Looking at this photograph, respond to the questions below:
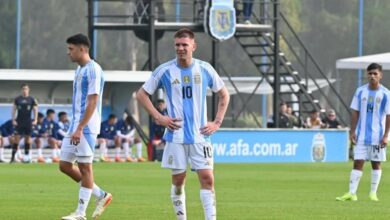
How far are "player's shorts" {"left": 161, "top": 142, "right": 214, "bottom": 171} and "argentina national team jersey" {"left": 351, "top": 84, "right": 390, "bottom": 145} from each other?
6.57 m

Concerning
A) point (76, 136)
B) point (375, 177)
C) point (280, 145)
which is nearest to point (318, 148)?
point (280, 145)

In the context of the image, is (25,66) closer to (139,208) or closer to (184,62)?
(139,208)

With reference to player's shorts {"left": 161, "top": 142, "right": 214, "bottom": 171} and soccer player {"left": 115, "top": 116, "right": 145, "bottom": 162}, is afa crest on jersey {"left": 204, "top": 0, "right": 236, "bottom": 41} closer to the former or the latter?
soccer player {"left": 115, "top": 116, "right": 145, "bottom": 162}

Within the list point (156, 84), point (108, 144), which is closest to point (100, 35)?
point (108, 144)

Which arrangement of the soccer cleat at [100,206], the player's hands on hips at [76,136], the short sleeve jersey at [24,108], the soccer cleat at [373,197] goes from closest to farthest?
the player's hands on hips at [76,136] → the soccer cleat at [100,206] → the soccer cleat at [373,197] → the short sleeve jersey at [24,108]

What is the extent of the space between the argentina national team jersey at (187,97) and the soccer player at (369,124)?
6.51 metres

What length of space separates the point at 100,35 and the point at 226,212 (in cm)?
5333

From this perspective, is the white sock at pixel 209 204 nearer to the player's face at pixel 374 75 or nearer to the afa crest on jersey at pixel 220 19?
the player's face at pixel 374 75

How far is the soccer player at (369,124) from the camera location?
20156 mm

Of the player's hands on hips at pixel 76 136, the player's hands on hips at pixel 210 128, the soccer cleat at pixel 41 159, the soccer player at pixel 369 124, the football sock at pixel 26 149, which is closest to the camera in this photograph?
the player's hands on hips at pixel 210 128

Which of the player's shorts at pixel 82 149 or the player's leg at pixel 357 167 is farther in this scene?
the player's leg at pixel 357 167

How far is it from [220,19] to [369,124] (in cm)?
1861

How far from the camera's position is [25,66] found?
217 ft

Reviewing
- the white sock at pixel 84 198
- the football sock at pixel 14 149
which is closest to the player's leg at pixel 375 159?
the white sock at pixel 84 198
